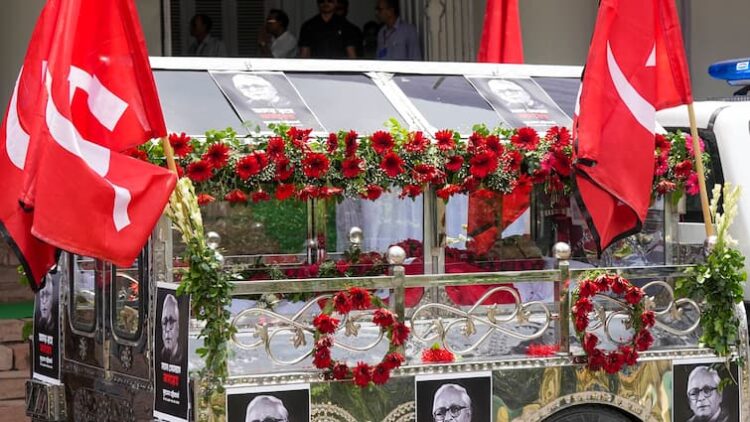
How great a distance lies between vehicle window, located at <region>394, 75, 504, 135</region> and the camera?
663 cm

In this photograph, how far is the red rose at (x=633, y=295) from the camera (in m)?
6.06

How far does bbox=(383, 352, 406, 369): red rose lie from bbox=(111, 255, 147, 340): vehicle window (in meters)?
1.08

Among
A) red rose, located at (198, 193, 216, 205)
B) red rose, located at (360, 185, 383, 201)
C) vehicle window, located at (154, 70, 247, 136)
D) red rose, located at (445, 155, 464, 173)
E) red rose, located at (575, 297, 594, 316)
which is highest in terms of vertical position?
vehicle window, located at (154, 70, 247, 136)

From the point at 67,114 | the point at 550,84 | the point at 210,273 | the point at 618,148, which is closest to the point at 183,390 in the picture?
the point at 210,273

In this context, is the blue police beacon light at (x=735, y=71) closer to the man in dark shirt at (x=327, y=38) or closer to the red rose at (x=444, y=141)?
the red rose at (x=444, y=141)

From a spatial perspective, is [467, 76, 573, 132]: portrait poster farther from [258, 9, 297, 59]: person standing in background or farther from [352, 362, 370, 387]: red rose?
[258, 9, 297, 59]: person standing in background

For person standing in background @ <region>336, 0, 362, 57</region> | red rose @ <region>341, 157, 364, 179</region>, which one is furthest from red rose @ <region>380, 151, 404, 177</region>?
person standing in background @ <region>336, 0, 362, 57</region>

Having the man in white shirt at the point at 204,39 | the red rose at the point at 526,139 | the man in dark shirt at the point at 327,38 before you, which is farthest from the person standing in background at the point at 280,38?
the red rose at the point at 526,139

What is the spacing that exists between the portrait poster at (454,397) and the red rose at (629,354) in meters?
0.63

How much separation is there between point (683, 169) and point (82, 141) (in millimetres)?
2862

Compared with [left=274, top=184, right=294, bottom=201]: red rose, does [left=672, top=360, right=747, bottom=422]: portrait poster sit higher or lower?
lower

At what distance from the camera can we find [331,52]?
1163 centimetres

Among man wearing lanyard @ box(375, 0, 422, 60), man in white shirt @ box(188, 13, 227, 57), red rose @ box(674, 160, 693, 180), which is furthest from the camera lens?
man in white shirt @ box(188, 13, 227, 57)

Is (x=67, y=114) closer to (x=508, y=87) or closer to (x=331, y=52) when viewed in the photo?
(x=508, y=87)
